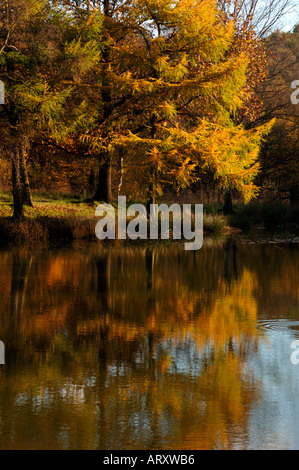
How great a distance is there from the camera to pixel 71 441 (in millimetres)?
5723

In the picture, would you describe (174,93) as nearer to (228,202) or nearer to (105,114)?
(105,114)

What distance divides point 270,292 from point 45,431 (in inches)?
352

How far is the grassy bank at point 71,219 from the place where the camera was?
25000mm

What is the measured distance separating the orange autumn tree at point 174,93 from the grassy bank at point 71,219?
2.52m

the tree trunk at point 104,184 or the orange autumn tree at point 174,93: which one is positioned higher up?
the orange autumn tree at point 174,93

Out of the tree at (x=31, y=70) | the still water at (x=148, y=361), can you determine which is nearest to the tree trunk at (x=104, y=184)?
the tree at (x=31, y=70)

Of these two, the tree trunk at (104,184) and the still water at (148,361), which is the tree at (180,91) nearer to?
the tree trunk at (104,184)

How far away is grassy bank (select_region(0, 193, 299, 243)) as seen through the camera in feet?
82.0

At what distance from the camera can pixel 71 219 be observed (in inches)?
1056

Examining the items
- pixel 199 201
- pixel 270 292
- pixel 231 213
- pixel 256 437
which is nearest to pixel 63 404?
pixel 256 437

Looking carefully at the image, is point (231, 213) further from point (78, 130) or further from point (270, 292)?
point (270, 292)

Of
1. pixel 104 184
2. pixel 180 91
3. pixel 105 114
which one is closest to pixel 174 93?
pixel 180 91

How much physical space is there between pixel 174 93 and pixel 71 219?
776 centimetres

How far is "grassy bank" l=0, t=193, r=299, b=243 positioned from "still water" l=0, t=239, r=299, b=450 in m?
7.94
